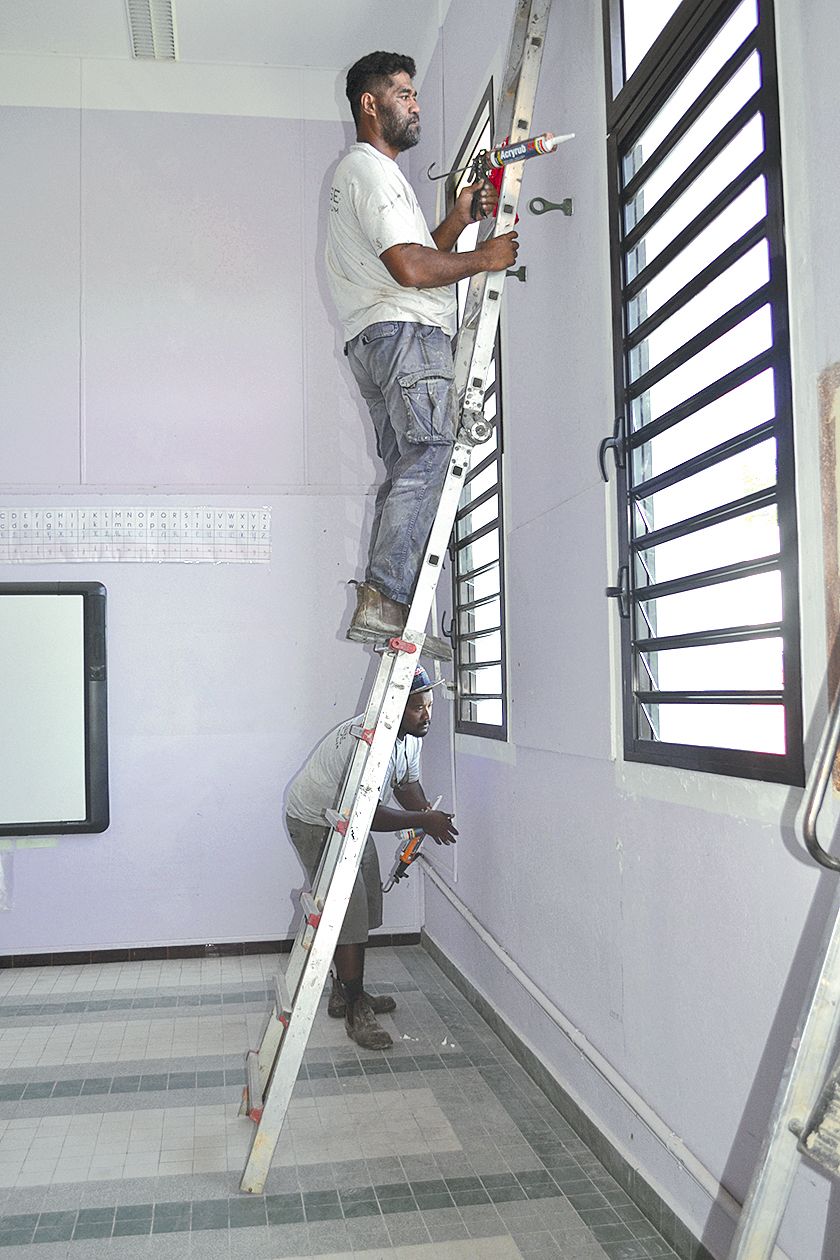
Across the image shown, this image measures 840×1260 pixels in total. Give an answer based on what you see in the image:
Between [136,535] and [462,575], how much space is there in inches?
62.3

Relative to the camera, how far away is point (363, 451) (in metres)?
4.90

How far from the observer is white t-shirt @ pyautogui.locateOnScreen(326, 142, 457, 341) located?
8.17 feet

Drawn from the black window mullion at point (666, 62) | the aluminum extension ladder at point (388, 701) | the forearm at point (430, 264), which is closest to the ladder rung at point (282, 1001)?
the aluminum extension ladder at point (388, 701)

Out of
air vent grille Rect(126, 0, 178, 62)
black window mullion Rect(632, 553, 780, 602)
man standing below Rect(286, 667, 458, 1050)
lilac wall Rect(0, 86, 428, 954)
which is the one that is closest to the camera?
black window mullion Rect(632, 553, 780, 602)

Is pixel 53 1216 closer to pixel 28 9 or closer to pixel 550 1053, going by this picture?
pixel 550 1053

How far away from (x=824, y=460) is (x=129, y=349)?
3862 mm

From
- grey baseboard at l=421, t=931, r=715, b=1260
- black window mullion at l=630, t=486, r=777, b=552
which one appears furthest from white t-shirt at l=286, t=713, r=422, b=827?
black window mullion at l=630, t=486, r=777, b=552

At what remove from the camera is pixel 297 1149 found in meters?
2.62

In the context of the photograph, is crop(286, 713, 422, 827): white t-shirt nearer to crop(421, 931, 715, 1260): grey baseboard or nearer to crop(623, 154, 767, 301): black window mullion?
crop(421, 931, 715, 1260): grey baseboard

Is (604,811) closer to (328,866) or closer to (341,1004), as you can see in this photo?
(328,866)

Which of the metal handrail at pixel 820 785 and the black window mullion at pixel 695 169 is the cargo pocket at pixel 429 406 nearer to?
the black window mullion at pixel 695 169

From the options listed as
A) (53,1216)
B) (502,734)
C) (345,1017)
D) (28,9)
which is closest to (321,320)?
(28,9)

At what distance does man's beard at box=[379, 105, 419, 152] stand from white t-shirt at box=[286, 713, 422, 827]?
1790 millimetres

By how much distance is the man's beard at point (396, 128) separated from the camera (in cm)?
269
